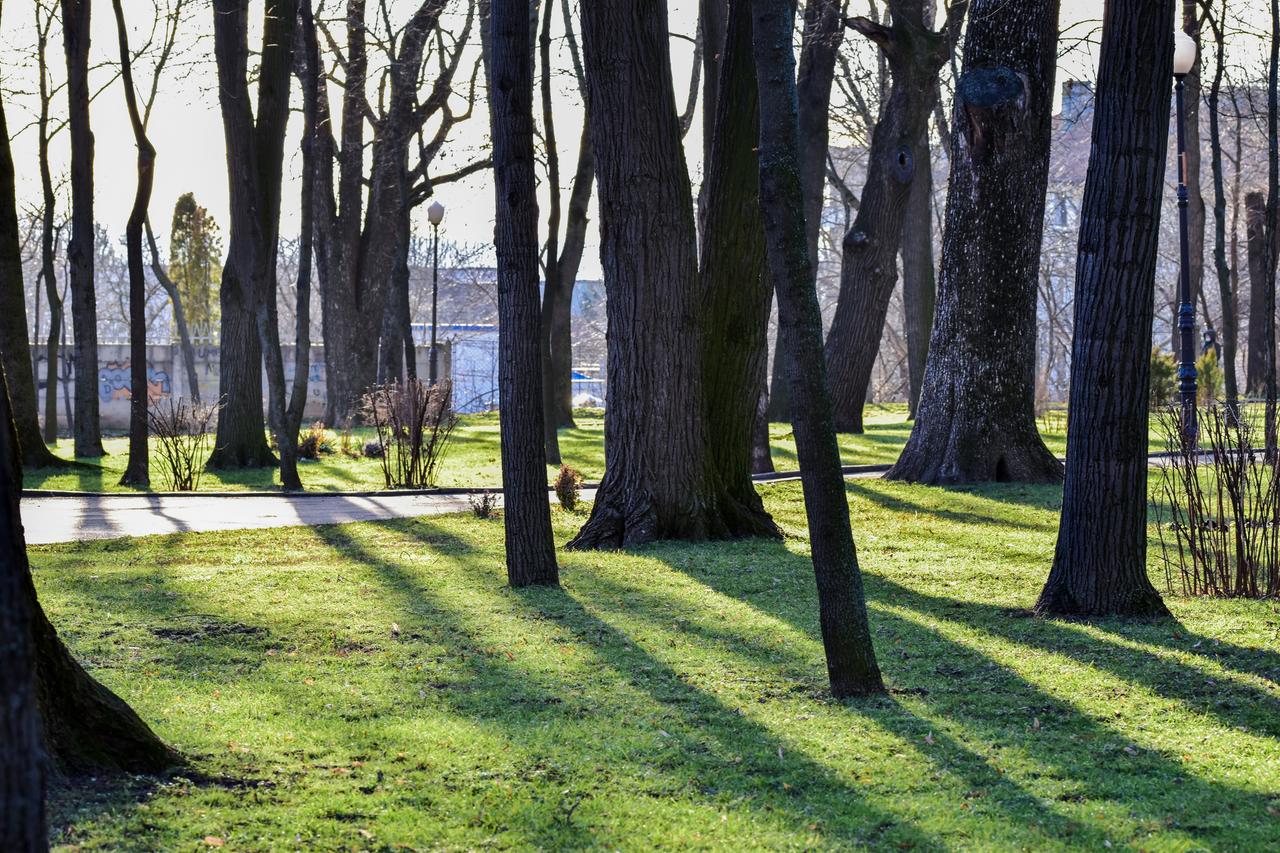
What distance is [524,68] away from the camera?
8312mm

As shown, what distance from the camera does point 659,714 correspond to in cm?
540

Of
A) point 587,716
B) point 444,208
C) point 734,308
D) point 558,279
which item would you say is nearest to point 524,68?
point 734,308

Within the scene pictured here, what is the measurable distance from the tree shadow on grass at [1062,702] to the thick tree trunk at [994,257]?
5.66 m

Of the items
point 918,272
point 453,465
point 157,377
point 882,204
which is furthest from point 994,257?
point 157,377

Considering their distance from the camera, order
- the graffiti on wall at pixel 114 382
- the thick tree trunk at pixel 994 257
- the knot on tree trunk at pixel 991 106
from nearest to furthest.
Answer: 1. the knot on tree trunk at pixel 991 106
2. the thick tree trunk at pixel 994 257
3. the graffiti on wall at pixel 114 382

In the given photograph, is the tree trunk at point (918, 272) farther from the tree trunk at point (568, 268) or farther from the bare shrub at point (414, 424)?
the bare shrub at point (414, 424)

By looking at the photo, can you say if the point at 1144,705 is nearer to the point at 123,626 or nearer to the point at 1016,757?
the point at 1016,757

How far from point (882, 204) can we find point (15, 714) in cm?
1796

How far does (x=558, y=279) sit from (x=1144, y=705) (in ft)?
53.0

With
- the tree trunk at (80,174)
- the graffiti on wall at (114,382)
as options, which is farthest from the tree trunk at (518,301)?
the graffiti on wall at (114,382)

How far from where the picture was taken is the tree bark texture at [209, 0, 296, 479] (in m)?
16.7

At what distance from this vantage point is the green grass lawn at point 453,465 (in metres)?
17.6

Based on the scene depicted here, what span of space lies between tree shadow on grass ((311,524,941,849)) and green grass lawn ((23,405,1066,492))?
34.5 ft

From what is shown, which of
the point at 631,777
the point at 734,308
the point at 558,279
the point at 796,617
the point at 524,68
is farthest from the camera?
the point at 558,279
